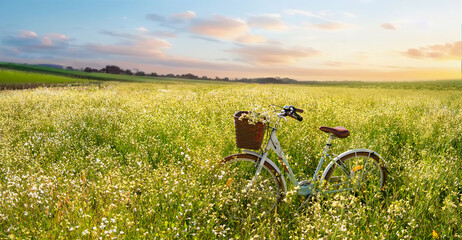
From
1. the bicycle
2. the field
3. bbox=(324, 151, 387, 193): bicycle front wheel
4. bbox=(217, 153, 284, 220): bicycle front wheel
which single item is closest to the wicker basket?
the bicycle

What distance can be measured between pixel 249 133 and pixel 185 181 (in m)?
1.11

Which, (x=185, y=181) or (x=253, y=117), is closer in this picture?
(x=253, y=117)

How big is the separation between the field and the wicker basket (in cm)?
66

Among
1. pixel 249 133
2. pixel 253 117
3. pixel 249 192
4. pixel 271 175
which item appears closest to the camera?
pixel 253 117

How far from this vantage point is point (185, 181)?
4.01 meters

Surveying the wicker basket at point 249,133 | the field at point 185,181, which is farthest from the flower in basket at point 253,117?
the field at point 185,181

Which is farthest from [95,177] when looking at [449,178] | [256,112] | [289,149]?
[449,178]

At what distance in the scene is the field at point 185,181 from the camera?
3506mm

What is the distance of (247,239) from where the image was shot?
3633 mm

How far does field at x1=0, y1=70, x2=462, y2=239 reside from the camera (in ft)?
11.5

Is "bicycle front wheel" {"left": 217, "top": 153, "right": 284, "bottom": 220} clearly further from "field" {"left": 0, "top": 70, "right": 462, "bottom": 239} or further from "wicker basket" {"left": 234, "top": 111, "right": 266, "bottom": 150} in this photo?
"wicker basket" {"left": 234, "top": 111, "right": 266, "bottom": 150}

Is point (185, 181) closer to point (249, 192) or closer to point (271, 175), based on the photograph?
point (249, 192)

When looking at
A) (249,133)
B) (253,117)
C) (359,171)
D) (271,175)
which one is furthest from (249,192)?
(359,171)

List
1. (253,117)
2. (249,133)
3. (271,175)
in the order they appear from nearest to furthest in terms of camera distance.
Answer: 1. (253,117)
2. (249,133)
3. (271,175)
